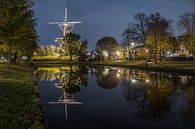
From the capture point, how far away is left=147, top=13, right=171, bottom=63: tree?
9294cm

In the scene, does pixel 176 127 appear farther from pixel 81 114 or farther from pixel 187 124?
pixel 81 114

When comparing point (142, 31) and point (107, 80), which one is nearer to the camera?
point (107, 80)

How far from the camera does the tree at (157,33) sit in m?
92.9

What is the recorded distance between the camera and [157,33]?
9294cm

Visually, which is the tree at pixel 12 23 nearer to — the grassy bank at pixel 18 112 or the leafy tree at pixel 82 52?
the grassy bank at pixel 18 112

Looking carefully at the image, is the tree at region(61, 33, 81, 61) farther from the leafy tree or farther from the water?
the water

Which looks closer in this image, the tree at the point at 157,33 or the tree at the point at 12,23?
the tree at the point at 12,23

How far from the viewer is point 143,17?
103 metres

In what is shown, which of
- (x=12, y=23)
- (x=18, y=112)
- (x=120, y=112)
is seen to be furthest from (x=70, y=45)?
(x=18, y=112)

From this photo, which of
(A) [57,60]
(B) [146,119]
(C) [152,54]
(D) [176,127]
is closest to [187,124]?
(D) [176,127]

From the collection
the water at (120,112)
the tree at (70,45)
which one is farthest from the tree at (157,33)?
the water at (120,112)

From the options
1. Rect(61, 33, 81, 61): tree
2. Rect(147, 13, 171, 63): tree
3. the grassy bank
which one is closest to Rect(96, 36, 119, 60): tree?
Rect(61, 33, 81, 61): tree

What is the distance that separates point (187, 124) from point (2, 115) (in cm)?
873

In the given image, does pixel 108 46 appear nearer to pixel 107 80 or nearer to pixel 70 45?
pixel 70 45
